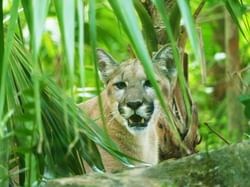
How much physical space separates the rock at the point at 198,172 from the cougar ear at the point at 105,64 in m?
2.54

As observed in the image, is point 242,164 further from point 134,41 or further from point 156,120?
point 156,120

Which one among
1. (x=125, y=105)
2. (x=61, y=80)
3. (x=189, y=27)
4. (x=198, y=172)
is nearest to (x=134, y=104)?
(x=125, y=105)

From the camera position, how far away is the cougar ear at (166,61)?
5.16m

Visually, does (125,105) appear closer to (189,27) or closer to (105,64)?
(105,64)

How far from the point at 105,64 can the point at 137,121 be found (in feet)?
1.75

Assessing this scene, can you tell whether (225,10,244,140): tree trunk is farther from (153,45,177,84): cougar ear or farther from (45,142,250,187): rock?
(45,142,250,187): rock

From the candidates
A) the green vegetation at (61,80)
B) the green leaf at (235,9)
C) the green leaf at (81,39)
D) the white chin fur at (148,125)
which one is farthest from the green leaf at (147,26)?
the green leaf at (81,39)

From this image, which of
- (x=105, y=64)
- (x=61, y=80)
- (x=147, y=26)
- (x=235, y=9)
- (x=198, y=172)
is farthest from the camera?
(x=105, y=64)

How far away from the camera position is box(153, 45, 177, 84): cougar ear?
5157 mm

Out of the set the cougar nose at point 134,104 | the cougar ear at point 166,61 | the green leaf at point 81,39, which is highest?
the green leaf at point 81,39

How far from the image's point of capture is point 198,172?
301 cm

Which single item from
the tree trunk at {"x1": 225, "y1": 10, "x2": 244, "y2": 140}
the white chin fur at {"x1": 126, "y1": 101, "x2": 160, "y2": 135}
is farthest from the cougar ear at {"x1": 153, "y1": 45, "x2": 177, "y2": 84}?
the tree trunk at {"x1": 225, "y1": 10, "x2": 244, "y2": 140}

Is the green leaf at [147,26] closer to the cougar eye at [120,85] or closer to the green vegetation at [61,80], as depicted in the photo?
the green vegetation at [61,80]

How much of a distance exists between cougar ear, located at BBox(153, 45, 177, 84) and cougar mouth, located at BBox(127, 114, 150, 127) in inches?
13.3
